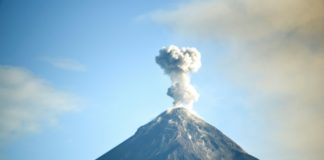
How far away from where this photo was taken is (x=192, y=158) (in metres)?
199

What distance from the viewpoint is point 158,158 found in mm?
198250

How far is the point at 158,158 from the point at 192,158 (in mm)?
12616

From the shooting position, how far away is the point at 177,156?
199 m

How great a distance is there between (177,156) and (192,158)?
5.60m

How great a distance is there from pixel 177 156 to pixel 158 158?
7.14 meters
